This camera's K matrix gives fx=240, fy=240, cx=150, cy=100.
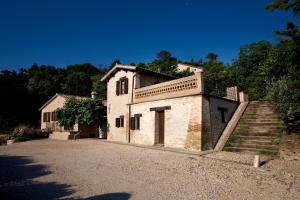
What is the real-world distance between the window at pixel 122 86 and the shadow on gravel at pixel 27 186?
11.5m

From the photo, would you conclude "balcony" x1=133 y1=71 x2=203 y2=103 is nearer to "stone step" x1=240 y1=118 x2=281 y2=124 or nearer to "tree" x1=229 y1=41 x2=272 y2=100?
"stone step" x1=240 y1=118 x2=281 y2=124

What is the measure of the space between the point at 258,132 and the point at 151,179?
29.5 ft

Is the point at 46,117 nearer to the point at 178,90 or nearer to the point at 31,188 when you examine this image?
the point at 178,90

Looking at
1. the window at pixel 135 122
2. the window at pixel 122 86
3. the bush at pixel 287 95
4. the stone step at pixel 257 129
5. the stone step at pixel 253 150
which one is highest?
the window at pixel 122 86

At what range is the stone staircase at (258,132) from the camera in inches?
492

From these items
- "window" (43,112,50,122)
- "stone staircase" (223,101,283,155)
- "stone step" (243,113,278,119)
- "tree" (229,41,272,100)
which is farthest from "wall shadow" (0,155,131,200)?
"window" (43,112,50,122)

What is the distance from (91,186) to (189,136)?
840 cm

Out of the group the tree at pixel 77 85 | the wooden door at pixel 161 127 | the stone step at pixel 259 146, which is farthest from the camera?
the tree at pixel 77 85

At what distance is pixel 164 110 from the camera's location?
53.4 ft

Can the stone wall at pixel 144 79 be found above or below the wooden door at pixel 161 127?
above

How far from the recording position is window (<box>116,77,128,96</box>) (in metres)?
20.4

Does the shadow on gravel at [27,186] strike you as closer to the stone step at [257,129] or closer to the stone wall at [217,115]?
the stone wall at [217,115]

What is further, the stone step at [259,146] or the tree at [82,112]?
the tree at [82,112]

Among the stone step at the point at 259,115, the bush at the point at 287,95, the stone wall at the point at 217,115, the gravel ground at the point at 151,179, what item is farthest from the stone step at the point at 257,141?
the stone step at the point at 259,115
